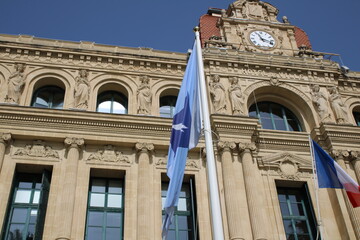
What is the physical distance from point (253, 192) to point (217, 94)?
6.42 meters

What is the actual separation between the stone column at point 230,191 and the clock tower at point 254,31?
8.75m

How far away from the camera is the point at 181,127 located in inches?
596

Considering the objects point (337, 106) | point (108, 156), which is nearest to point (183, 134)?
point (108, 156)

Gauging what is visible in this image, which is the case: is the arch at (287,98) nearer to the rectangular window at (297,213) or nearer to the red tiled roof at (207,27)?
the rectangular window at (297,213)

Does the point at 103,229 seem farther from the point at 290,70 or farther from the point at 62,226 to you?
the point at 290,70

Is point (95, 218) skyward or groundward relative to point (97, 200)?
groundward

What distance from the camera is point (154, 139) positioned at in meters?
23.8

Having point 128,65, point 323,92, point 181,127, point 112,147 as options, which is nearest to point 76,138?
point 112,147

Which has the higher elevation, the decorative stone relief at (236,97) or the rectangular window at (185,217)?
the decorative stone relief at (236,97)

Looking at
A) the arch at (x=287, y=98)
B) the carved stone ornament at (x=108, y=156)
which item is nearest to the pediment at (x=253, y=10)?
the arch at (x=287, y=98)

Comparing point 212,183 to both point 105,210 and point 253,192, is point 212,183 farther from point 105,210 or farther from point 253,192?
point 105,210

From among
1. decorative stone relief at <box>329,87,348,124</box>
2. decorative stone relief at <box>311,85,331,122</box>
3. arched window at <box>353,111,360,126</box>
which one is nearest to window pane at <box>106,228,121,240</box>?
decorative stone relief at <box>311,85,331,122</box>

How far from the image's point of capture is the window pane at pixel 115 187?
2278 cm

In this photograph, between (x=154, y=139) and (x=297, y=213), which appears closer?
(x=297, y=213)
